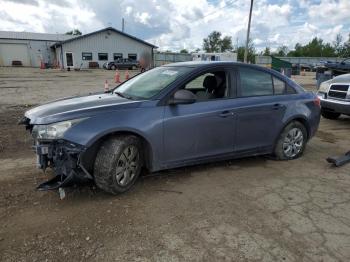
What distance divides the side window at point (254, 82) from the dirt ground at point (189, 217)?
1.16 meters

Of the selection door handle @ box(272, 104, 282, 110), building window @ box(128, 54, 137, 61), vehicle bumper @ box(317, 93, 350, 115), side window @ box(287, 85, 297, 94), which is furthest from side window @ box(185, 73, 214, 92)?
building window @ box(128, 54, 137, 61)

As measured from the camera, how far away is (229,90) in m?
4.61

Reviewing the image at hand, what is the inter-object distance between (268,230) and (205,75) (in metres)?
2.40

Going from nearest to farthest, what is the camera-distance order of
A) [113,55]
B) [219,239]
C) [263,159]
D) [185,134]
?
[219,239], [185,134], [263,159], [113,55]

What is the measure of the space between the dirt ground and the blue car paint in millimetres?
396

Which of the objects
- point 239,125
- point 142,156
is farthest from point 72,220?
point 239,125

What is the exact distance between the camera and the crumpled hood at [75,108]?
3.54 meters

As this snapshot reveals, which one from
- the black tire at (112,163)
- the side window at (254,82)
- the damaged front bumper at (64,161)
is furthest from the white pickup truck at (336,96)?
the damaged front bumper at (64,161)

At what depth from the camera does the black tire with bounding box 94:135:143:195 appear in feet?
11.8

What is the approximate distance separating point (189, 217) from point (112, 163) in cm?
105

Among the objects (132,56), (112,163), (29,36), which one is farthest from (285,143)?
(29,36)

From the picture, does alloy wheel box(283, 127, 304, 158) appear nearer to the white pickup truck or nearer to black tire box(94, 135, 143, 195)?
black tire box(94, 135, 143, 195)

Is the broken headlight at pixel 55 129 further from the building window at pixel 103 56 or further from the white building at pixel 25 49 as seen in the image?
the white building at pixel 25 49

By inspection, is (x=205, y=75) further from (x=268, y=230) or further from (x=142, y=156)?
(x=268, y=230)
